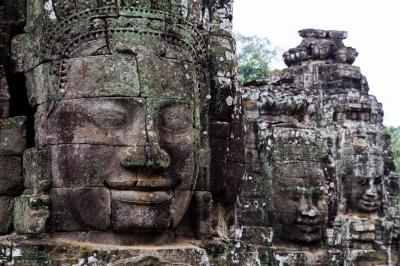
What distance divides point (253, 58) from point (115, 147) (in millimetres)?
25334

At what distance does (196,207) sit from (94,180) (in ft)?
3.27

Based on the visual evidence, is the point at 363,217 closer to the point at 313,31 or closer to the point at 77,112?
the point at 313,31

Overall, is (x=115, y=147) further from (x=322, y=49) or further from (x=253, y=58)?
(x=253, y=58)

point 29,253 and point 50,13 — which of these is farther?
point 50,13

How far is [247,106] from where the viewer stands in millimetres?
12883

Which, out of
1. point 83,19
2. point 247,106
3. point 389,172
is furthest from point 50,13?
point 389,172

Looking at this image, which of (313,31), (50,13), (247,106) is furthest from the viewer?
(313,31)

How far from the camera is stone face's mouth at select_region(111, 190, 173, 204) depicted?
245 inches

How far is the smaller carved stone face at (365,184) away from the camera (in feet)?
63.4

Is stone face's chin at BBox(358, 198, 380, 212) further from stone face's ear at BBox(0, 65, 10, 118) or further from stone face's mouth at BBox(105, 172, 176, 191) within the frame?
stone face's ear at BBox(0, 65, 10, 118)

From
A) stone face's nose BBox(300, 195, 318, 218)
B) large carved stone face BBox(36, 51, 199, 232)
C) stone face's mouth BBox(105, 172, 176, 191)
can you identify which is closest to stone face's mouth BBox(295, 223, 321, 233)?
stone face's nose BBox(300, 195, 318, 218)

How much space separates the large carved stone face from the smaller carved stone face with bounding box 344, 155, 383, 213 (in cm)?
1340

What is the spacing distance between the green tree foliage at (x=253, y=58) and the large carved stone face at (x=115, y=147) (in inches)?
686

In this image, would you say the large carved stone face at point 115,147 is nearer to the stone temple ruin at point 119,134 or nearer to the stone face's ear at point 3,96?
the stone temple ruin at point 119,134
